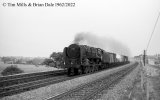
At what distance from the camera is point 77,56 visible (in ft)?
83.3

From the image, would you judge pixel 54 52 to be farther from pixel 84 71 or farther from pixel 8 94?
pixel 8 94

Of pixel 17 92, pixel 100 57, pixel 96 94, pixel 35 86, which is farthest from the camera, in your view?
pixel 100 57

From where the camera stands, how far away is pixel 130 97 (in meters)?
12.0

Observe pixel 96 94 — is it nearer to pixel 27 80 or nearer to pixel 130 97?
pixel 130 97

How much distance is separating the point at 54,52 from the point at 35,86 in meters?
35.0

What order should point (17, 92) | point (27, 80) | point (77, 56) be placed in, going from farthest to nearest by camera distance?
1. point (77, 56)
2. point (27, 80)
3. point (17, 92)

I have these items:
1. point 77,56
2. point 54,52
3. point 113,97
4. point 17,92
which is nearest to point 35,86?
point 17,92

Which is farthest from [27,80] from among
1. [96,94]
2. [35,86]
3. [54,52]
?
[54,52]

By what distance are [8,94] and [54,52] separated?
37.7 meters

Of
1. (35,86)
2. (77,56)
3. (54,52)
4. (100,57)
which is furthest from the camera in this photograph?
(54,52)

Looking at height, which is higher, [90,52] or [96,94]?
[90,52]

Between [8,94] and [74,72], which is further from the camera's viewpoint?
[74,72]

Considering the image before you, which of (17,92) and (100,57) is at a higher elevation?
(100,57)

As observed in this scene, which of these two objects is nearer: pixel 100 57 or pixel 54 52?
pixel 100 57
